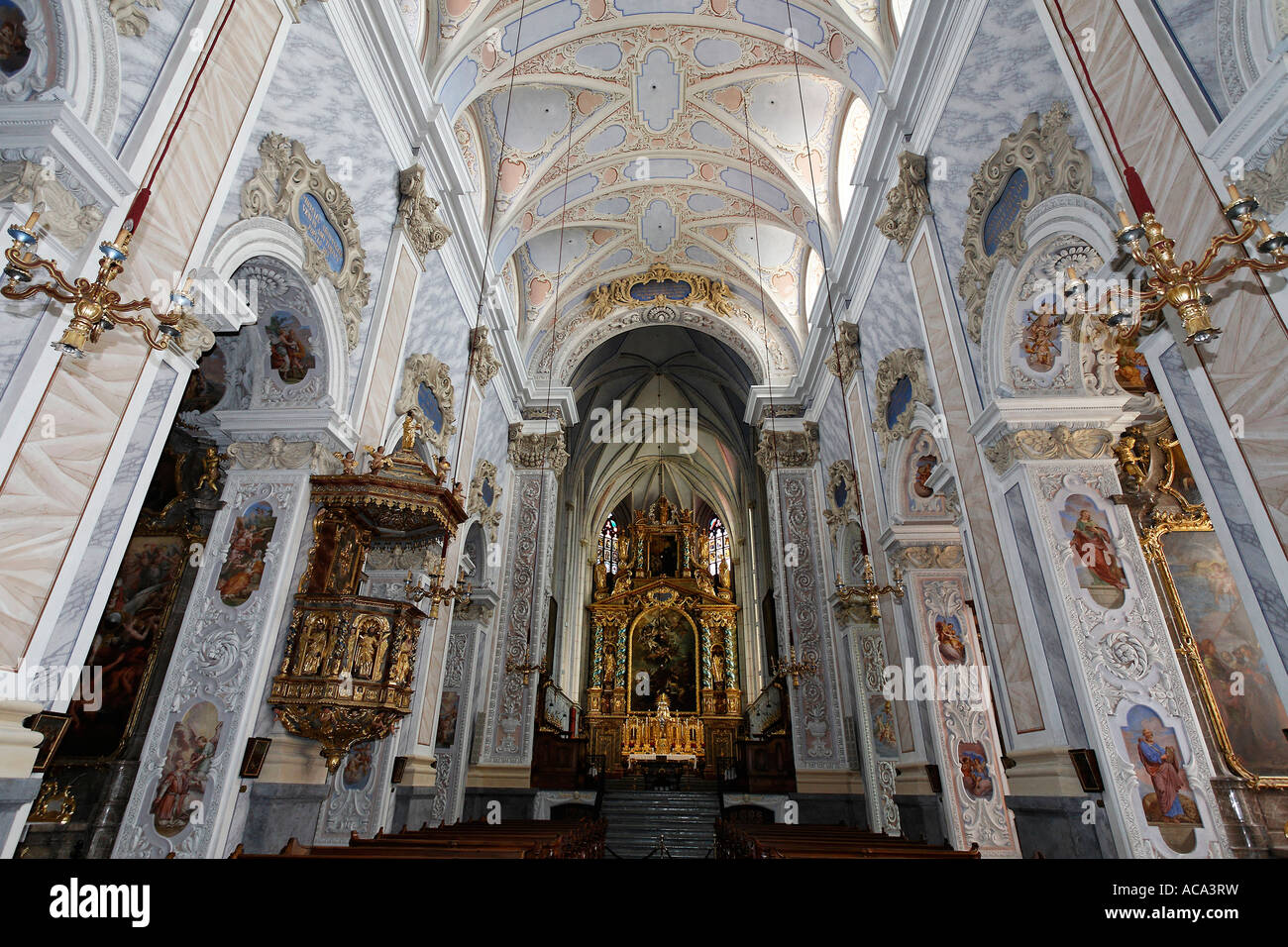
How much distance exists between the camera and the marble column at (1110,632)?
441 cm

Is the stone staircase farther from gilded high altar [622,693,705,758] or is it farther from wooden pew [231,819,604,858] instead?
gilded high altar [622,693,705,758]

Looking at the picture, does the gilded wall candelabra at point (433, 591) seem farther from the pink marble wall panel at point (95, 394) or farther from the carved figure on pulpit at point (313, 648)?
the pink marble wall panel at point (95, 394)

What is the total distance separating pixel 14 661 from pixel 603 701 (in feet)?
69.7

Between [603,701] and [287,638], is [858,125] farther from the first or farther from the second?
→ [603,701]

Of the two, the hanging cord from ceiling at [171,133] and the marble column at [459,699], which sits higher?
the hanging cord from ceiling at [171,133]

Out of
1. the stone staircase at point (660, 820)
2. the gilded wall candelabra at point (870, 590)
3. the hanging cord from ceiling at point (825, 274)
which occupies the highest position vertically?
the hanging cord from ceiling at point (825, 274)

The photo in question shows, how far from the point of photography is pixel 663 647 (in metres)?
24.6

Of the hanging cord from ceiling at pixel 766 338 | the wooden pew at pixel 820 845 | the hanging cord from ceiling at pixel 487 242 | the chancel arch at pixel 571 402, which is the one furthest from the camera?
the hanging cord from ceiling at pixel 766 338

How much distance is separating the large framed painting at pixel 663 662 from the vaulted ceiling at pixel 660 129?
1355 centimetres

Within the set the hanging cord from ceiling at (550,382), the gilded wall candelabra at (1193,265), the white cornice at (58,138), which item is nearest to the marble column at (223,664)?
the white cornice at (58,138)

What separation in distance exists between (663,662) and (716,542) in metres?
6.63

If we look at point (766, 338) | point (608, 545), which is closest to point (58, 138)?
point (766, 338)

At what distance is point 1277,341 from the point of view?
2980 mm
